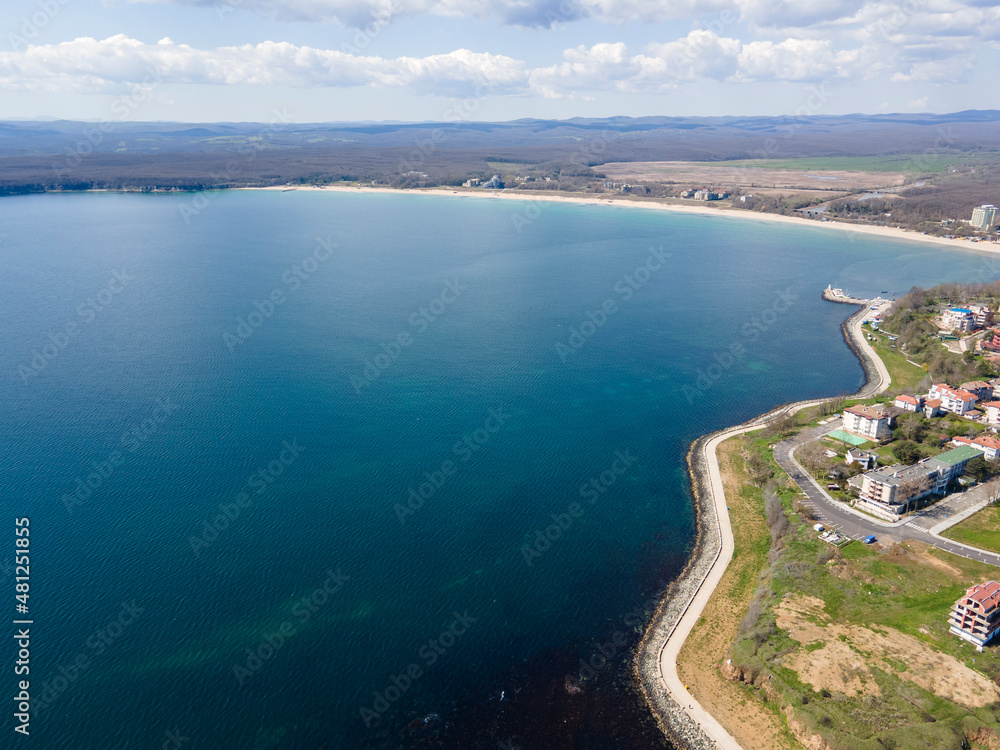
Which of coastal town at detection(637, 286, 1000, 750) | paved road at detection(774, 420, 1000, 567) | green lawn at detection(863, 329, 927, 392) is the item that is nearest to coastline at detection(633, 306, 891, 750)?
coastal town at detection(637, 286, 1000, 750)

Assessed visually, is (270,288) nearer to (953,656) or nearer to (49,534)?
(49,534)

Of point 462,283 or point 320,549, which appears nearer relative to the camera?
point 320,549

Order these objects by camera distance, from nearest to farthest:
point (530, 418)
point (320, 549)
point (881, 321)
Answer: point (320, 549) → point (530, 418) → point (881, 321)

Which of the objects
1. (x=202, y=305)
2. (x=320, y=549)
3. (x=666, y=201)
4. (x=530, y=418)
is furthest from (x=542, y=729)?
(x=666, y=201)

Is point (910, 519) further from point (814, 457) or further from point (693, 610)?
point (693, 610)

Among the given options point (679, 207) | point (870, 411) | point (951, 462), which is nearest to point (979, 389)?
point (870, 411)

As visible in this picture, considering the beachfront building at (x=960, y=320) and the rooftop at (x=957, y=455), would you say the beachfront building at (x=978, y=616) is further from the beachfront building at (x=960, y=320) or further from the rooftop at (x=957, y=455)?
the beachfront building at (x=960, y=320)

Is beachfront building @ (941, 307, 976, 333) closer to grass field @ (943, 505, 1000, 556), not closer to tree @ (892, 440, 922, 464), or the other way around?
tree @ (892, 440, 922, 464)
